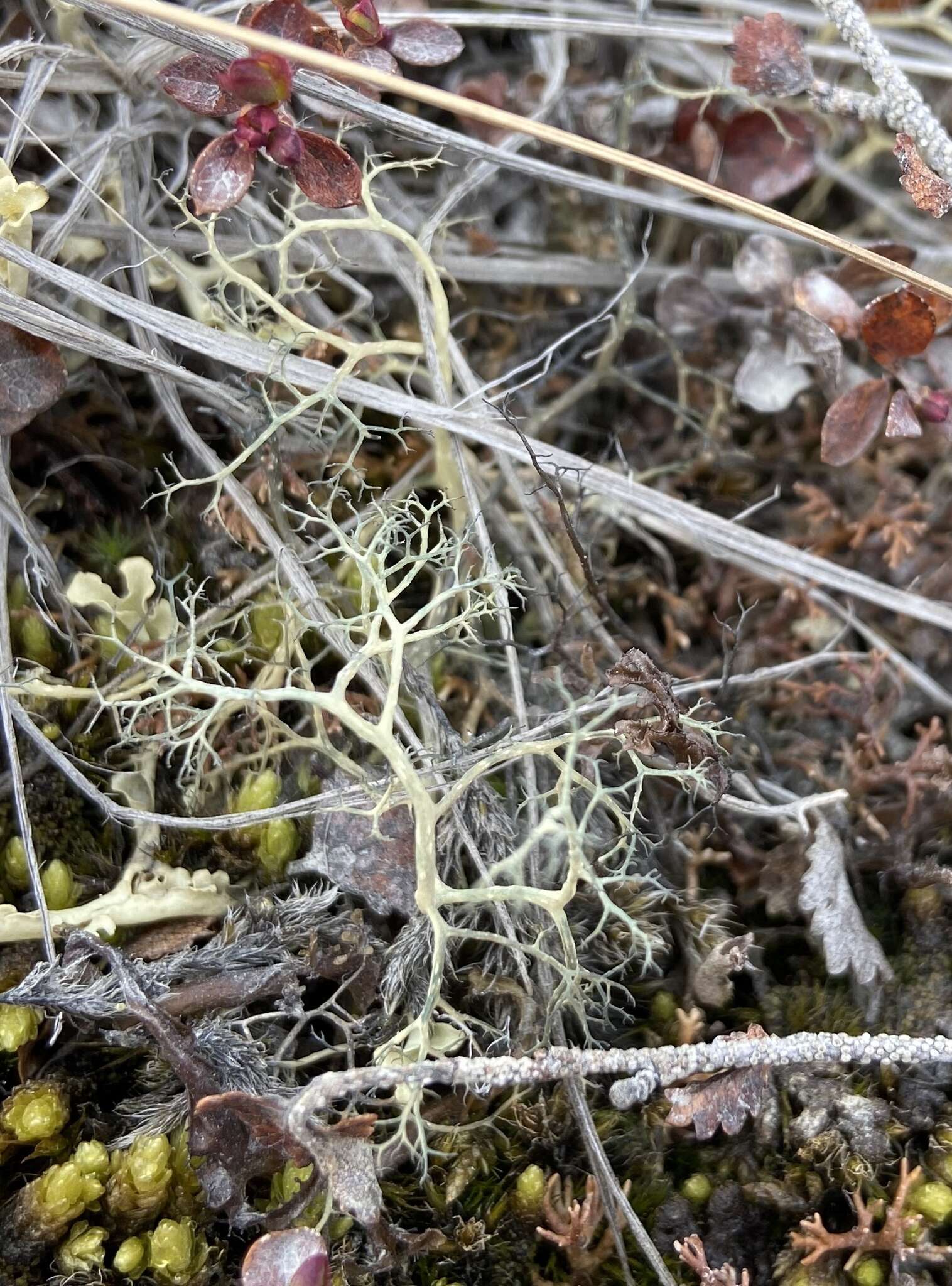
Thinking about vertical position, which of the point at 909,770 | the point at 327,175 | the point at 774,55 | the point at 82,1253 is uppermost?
the point at 774,55

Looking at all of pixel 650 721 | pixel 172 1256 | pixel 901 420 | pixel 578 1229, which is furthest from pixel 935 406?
pixel 172 1256

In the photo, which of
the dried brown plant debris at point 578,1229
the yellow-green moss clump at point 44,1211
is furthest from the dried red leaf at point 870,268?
the yellow-green moss clump at point 44,1211

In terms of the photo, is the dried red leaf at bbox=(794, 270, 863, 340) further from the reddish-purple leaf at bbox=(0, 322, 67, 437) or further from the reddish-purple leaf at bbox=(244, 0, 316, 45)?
the reddish-purple leaf at bbox=(0, 322, 67, 437)

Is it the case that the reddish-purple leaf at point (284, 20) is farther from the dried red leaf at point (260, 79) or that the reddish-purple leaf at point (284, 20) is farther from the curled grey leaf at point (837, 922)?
the curled grey leaf at point (837, 922)

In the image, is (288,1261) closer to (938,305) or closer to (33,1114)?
(33,1114)

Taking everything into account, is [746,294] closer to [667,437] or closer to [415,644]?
[667,437]

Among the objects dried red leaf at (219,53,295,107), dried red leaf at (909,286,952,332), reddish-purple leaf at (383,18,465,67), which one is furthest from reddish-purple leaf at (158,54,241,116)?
dried red leaf at (909,286,952,332)
